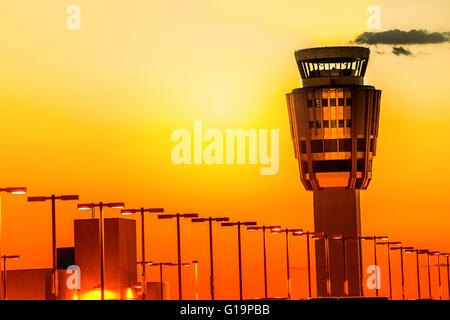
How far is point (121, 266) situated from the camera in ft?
590
